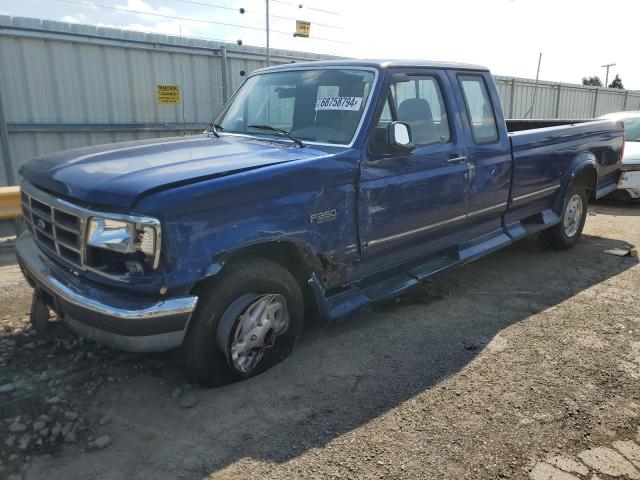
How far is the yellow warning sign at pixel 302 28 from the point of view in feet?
36.4

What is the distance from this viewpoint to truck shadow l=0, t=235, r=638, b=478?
266cm

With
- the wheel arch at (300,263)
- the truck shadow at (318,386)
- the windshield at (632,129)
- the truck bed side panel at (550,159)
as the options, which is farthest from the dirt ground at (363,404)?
the windshield at (632,129)

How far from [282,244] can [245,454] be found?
129 centimetres

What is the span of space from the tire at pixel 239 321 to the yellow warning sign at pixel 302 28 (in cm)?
917

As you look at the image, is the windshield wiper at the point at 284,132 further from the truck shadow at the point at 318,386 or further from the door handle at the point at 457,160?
the truck shadow at the point at 318,386

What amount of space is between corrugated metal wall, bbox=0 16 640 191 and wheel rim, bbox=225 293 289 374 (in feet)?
20.9

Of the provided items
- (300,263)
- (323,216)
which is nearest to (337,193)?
(323,216)

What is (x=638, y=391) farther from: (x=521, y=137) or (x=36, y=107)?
(x=36, y=107)

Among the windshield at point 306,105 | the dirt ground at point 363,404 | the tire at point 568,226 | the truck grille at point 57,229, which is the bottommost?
the dirt ground at point 363,404

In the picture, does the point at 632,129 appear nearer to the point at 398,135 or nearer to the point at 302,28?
the point at 302,28

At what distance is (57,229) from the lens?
9.93 ft

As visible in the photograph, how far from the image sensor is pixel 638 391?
10.6 ft

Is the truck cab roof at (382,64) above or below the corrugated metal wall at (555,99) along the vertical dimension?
above

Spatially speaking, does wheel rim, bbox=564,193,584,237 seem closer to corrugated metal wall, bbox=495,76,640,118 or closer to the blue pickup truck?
the blue pickup truck
